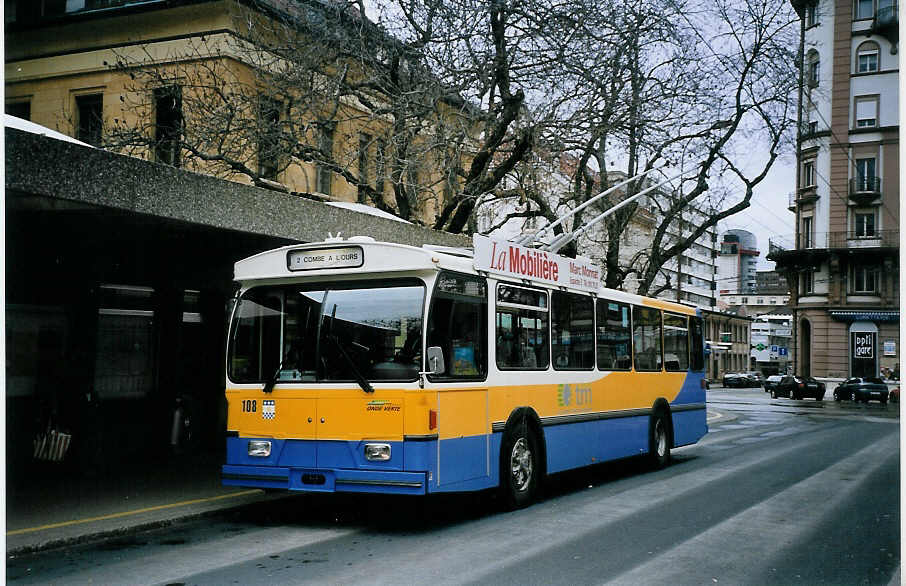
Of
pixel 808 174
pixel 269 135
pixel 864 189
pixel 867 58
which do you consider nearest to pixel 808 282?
pixel 808 174

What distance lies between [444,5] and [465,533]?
11.0 m

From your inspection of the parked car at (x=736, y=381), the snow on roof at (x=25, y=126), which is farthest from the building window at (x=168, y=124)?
the parked car at (x=736, y=381)

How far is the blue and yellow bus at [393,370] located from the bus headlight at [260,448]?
1 cm

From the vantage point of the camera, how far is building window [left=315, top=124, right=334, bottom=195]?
1990 centimetres

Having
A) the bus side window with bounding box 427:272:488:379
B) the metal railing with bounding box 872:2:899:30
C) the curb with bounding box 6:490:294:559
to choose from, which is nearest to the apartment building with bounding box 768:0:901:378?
the metal railing with bounding box 872:2:899:30

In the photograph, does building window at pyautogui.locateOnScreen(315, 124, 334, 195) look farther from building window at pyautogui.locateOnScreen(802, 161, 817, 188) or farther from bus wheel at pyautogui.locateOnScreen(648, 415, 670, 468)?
building window at pyautogui.locateOnScreen(802, 161, 817, 188)

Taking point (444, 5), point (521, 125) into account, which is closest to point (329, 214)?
point (444, 5)

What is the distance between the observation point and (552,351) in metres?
11.9

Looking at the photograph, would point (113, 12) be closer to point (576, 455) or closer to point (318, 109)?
point (318, 109)

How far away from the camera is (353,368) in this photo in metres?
9.50

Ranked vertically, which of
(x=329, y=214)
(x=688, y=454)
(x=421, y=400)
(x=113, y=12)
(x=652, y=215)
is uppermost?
(x=113, y=12)

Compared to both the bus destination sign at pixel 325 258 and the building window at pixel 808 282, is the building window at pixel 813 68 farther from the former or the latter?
the bus destination sign at pixel 325 258

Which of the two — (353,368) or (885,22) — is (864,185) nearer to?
(885,22)

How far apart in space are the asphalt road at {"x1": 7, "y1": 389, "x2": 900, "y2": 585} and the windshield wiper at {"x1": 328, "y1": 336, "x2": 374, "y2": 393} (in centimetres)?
146
